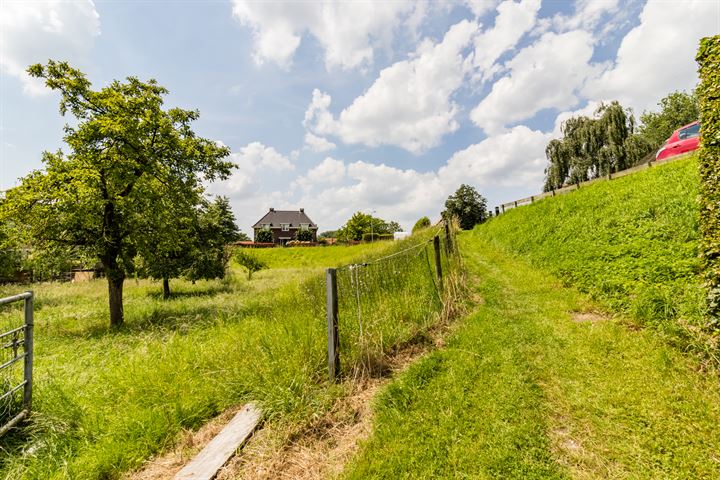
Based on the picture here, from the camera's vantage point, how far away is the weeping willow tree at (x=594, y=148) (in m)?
21.9

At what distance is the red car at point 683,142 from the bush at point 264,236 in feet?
221

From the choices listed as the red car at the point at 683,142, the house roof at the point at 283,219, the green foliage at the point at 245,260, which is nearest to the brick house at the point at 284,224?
the house roof at the point at 283,219

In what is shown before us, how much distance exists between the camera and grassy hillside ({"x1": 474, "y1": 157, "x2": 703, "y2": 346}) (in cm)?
452

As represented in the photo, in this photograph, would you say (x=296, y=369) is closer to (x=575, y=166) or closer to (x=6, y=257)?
(x=6, y=257)

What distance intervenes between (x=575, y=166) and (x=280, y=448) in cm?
2794

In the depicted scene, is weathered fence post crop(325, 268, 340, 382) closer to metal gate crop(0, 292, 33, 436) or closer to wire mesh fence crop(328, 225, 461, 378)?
wire mesh fence crop(328, 225, 461, 378)

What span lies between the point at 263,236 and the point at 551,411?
234 ft

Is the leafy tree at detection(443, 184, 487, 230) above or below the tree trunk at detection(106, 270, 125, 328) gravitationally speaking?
above

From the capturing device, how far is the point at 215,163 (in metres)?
11.7

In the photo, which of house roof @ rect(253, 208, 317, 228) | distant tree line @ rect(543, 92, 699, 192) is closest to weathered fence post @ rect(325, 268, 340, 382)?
distant tree line @ rect(543, 92, 699, 192)

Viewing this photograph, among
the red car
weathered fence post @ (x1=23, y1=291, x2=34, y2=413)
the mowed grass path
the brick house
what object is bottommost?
the mowed grass path

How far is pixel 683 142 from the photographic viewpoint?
1173 centimetres

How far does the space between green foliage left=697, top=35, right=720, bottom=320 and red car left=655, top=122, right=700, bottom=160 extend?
10.8 metres

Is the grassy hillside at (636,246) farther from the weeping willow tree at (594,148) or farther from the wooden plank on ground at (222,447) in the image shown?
the weeping willow tree at (594,148)
